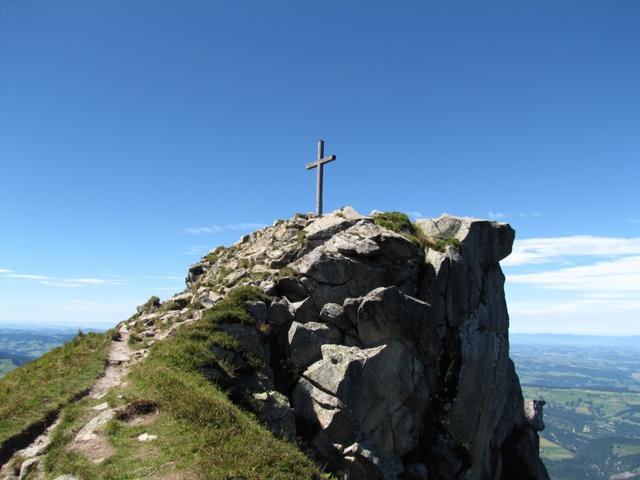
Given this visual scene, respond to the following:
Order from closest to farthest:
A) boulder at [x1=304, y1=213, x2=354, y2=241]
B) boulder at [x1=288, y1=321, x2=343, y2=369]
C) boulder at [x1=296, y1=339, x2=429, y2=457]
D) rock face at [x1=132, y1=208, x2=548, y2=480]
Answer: rock face at [x1=132, y1=208, x2=548, y2=480]
boulder at [x1=296, y1=339, x2=429, y2=457]
boulder at [x1=288, y1=321, x2=343, y2=369]
boulder at [x1=304, y1=213, x2=354, y2=241]

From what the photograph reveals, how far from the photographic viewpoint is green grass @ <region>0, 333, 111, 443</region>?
15.4 metres

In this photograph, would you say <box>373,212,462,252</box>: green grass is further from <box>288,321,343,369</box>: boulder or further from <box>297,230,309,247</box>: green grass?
<box>288,321,343,369</box>: boulder

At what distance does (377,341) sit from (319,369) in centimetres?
422

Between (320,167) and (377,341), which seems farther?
(320,167)

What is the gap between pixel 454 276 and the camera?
29.2 meters

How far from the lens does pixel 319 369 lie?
70.1ft

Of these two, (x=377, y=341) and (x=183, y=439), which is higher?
(x=377, y=341)

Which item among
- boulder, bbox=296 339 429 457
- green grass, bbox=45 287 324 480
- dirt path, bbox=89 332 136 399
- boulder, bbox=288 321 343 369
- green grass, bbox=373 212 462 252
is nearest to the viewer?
green grass, bbox=45 287 324 480

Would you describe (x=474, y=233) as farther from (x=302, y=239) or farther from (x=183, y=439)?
(x=183, y=439)

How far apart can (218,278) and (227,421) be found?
58.2 ft

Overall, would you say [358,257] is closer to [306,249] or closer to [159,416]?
[306,249]

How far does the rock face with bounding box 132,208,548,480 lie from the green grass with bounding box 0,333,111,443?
5.48 metres

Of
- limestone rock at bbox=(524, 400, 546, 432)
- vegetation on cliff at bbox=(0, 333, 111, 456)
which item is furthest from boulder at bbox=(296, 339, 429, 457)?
limestone rock at bbox=(524, 400, 546, 432)

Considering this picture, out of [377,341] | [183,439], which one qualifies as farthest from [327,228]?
[183,439]
